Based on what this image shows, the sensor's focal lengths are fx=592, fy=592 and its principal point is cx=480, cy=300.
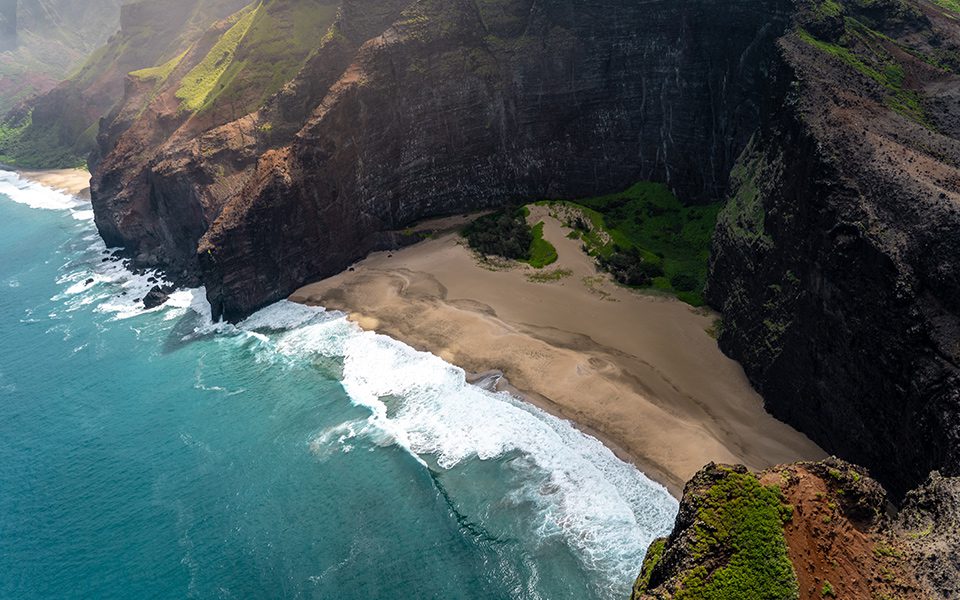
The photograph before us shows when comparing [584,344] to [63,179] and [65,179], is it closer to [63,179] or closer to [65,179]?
[65,179]

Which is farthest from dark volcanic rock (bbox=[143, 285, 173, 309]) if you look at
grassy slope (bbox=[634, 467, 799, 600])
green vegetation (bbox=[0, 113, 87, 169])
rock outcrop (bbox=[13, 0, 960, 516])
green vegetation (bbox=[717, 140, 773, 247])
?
green vegetation (bbox=[0, 113, 87, 169])

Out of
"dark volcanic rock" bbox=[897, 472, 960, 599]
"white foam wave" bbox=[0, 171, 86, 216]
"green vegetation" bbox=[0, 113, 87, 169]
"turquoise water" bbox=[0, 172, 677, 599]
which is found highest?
"dark volcanic rock" bbox=[897, 472, 960, 599]

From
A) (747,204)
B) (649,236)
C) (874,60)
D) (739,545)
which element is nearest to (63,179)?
(649,236)

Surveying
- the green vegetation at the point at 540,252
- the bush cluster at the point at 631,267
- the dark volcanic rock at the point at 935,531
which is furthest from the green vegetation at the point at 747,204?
the dark volcanic rock at the point at 935,531

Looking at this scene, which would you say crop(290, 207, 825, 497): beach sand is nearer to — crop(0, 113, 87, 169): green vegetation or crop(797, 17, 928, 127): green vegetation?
crop(797, 17, 928, 127): green vegetation

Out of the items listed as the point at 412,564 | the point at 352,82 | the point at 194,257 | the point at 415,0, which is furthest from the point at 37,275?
the point at 412,564

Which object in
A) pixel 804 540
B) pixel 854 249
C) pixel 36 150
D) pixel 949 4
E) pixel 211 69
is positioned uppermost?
pixel 949 4

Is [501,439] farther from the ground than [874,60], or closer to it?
closer to it
